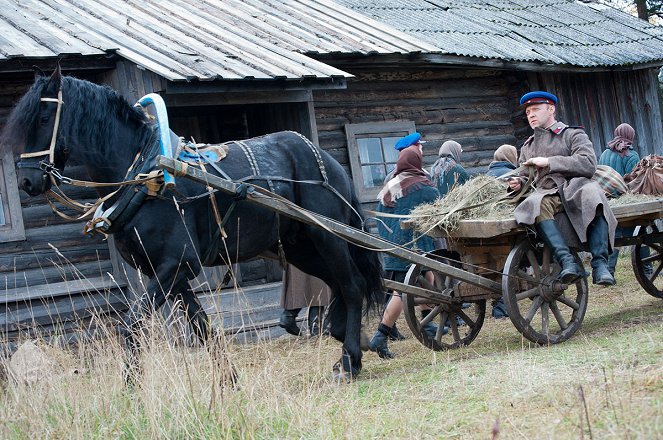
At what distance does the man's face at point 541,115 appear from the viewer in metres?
6.80

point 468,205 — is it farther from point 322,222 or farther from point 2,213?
point 2,213

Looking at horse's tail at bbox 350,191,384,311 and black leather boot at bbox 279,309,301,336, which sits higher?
horse's tail at bbox 350,191,384,311

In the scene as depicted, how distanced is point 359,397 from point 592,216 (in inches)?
86.9

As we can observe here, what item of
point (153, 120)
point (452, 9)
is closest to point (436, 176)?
point (153, 120)

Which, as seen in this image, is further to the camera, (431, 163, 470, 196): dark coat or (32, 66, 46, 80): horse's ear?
(431, 163, 470, 196): dark coat

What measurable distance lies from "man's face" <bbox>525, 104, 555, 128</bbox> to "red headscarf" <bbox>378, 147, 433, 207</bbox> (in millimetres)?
1602

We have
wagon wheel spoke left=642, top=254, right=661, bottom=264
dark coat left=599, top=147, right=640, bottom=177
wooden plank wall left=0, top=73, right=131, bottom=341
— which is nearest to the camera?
wagon wheel spoke left=642, top=254, right=661, bottom=264

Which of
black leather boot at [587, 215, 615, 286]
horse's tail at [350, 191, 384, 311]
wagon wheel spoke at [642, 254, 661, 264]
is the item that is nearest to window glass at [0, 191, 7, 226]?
horse's tail at [350, 191, 384, 311]

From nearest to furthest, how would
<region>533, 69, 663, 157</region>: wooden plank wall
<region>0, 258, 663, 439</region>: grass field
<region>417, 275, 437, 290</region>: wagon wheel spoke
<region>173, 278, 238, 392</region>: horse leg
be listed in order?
<region>0, 258, 663, 439</region>: grass field
<region>173, 278, 238, 392</region>: horse leg
<region>417, 275, 437, 290</region>: wagon wheel spoke
<region>533, 69, 663, 157</region>: wooden plank wall

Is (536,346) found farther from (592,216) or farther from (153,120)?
(153,120)

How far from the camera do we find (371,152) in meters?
12.0

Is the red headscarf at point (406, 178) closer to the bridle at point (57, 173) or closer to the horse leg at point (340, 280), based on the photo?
the horse leg at point (340, 280)

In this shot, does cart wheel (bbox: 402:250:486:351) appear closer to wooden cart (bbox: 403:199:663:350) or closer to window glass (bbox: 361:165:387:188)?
wooden cart (bbox: 403:199:663:350)

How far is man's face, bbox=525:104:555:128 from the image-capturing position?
268 inches
